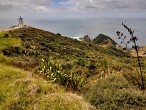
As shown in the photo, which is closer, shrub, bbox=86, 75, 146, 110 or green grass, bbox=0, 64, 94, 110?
green grass, bbox=0, 64, 94, 110

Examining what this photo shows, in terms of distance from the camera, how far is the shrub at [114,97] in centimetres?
1516

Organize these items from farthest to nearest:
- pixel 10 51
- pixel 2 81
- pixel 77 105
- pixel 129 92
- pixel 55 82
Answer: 1. pixel 10 51
2. pixel 55 82
3. pixel 2 81
4. pixel 129 92
5. pixel 77 105

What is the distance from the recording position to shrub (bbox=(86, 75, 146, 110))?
49.7 feet

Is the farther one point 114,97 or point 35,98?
point 35,98

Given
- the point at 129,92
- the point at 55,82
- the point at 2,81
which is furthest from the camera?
the point at 55,82

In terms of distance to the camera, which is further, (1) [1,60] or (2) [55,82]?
(1) [1,60]

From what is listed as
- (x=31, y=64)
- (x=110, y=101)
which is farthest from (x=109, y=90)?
(x=31, y=64)

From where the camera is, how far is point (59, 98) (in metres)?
14.9

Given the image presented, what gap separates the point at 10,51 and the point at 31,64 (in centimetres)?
1530

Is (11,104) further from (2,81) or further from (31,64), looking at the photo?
(31,64)

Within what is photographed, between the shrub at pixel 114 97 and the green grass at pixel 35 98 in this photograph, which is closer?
the green grass at pixel 35 98

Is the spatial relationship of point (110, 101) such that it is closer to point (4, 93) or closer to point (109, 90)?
point (109, 90)

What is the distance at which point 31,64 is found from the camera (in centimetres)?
3020

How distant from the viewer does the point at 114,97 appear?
50.7 ft
